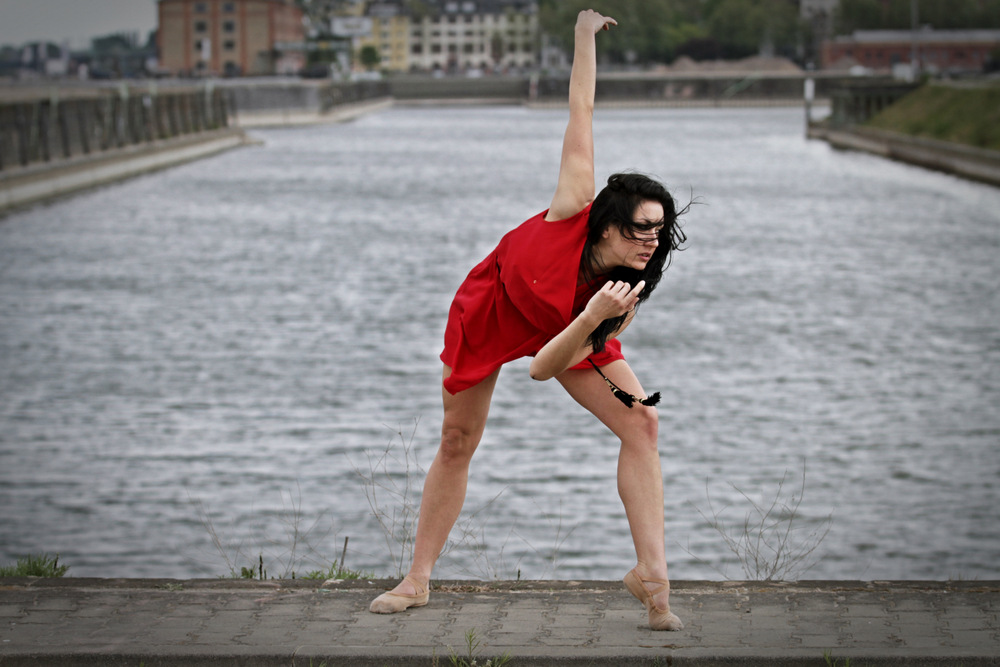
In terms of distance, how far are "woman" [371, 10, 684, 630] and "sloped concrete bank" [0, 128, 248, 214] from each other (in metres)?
28.5

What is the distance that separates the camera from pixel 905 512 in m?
9.87

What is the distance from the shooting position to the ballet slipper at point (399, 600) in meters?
3.94

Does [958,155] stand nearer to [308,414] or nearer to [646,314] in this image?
[646,314]

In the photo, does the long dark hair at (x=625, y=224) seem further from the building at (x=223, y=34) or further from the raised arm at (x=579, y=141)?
the building at (x=223, y=34)

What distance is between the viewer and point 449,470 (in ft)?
13.1

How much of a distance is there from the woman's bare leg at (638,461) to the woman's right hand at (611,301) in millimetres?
354

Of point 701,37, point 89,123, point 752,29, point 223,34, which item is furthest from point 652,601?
point 701,37

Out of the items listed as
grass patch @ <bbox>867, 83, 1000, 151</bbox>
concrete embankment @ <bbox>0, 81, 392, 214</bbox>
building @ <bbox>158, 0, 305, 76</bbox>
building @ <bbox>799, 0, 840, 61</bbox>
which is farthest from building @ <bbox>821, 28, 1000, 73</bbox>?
concrete embankment @ <bbox>0, 81, 392, 214</bbox>

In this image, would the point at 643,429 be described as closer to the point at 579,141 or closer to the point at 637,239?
the point at 637,239

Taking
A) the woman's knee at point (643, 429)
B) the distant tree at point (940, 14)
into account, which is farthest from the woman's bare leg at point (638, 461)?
the distant tree at point (940, 14)

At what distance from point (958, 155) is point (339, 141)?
34725 mm

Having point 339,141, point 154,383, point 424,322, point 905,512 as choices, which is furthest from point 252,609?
point 339,141

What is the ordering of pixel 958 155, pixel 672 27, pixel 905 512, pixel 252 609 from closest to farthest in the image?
1. pixel 252 609
2. pixel 905 512
3. pixel 958 155
4. pixel 672 27

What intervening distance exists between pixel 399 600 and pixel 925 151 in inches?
1798
